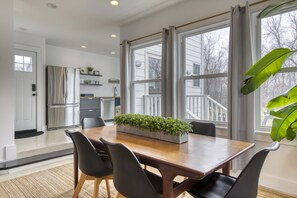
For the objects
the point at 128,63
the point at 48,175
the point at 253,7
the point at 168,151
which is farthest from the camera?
the point at 128,63

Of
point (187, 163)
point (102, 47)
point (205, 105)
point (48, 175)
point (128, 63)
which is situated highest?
point (102, 47)

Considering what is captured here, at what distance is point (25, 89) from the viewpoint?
5102mm

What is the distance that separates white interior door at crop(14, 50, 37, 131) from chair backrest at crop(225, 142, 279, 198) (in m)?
5.39

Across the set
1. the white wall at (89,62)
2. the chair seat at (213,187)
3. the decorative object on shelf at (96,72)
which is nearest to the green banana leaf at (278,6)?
the chair seat at (213,187)

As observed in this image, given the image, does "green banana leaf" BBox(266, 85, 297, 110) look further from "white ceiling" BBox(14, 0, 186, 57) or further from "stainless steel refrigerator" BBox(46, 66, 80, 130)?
"stainless steel refrigerator" BBox(46, 66, 80, 130)

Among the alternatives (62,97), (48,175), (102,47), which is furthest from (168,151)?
(102,47)

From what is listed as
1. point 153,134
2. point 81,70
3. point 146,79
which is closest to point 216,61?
point 146,79

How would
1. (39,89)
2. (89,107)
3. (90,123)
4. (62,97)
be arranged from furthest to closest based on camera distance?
(89,107) < (62,97) < (39,89) < (90,123)

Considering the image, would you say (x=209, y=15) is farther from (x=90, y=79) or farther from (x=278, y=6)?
(x=90, y=79)

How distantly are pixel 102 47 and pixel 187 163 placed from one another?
5715 mm

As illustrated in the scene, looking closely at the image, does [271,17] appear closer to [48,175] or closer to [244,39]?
[244,39]

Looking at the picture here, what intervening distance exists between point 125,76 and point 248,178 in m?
3.35

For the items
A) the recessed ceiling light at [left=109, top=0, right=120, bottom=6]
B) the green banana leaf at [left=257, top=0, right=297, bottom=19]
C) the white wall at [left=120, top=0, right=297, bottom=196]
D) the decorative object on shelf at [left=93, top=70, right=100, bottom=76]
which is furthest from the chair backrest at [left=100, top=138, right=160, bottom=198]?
the decorative object on shelf at [left=93, top=70, right=100, bottom=76]

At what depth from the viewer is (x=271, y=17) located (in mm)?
2568
